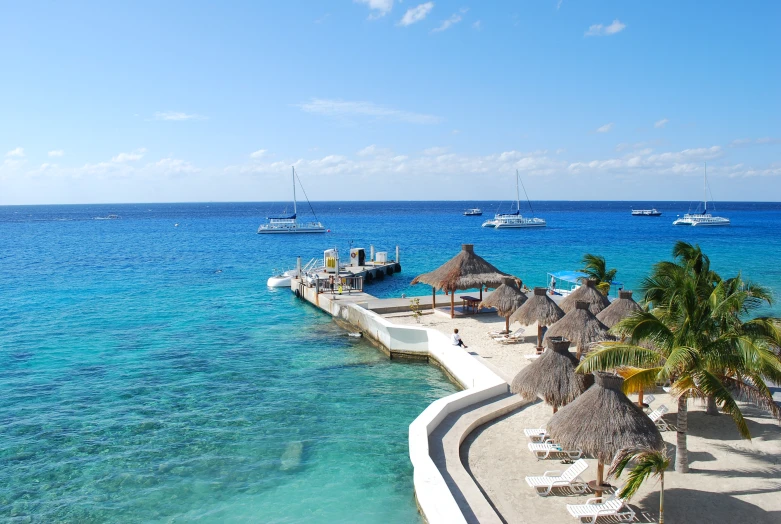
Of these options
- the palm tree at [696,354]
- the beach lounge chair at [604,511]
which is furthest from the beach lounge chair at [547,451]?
the beach lounge chair at [604,511]

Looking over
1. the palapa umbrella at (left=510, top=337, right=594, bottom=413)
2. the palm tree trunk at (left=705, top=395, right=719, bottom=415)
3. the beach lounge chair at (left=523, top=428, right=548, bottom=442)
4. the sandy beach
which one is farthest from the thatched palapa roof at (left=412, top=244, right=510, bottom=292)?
the beach lounge chair at (left=523, top=428, right=548, bottom=442)

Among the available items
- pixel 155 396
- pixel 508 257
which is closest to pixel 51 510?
pixel 155 396

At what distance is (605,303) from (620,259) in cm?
3829

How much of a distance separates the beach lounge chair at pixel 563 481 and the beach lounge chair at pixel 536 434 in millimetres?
1650

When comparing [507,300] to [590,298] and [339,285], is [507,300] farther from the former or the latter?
[339,285]

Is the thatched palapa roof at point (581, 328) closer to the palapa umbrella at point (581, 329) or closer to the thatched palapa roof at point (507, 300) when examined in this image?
the palapa umbrella at point (581, 329)

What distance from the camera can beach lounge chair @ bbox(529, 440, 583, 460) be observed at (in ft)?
36.0

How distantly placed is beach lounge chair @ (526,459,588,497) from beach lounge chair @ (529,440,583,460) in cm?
112

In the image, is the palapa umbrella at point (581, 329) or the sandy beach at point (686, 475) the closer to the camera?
the sandy beach at point (686, 475)

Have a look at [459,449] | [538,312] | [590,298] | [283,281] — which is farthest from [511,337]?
[283,281]

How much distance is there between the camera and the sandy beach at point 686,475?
8.96 metres

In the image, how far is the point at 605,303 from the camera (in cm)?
1881

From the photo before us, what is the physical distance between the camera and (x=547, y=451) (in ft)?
36.0

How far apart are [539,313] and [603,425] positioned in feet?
29.5
